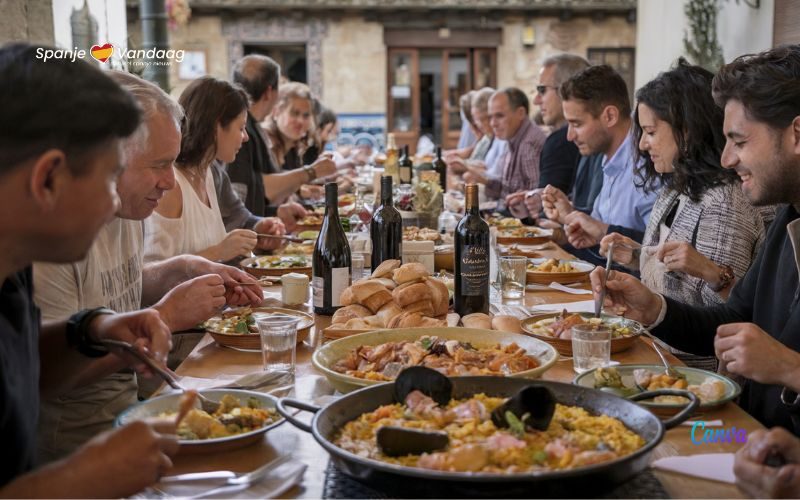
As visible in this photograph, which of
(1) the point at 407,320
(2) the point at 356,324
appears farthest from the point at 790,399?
(2) the point at 356,324

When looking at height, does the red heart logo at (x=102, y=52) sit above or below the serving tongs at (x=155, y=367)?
above

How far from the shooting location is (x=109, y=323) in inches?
68.8

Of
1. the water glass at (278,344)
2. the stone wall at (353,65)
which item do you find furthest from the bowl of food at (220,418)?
the stone wall at (353,65)

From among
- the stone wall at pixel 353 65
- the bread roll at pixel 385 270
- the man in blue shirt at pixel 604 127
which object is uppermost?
the stone wall at pixel 353 65

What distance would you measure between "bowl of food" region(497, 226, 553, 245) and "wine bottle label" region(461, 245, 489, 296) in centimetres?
157

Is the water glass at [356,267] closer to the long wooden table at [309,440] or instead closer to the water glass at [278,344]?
the long wooden table at [309,440]

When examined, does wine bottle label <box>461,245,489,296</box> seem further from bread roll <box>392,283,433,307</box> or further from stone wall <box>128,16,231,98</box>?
stone wall <box>128,16,231,98</box>

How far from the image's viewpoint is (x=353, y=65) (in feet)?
56.6

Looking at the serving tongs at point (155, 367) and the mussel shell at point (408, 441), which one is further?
the serving tongs at point (155, 367)

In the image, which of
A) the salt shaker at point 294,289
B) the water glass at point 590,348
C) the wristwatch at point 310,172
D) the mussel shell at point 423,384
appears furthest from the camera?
the wristwatch at point 310,172

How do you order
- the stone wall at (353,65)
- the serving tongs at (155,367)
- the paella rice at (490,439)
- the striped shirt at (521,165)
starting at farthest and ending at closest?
the stone wall at (353,65) → the striped shirt at (521,165) → the serving tongs at (155,367) → the paella rice at (490,439)

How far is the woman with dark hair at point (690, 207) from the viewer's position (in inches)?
105

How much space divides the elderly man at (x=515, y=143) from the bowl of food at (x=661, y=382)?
502 centimetres

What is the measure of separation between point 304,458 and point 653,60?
1017 cm
